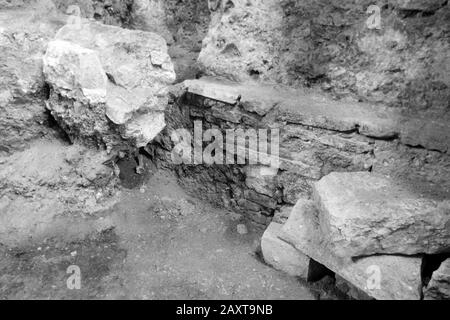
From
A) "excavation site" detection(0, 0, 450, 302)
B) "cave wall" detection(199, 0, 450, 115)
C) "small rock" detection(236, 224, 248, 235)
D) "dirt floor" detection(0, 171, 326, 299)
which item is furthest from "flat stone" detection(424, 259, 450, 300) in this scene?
"small rock" detection(236, 224, 248, 235)

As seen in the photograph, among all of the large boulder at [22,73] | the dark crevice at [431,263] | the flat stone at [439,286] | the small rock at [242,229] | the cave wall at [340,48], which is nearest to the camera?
the flat stone at [439,286]

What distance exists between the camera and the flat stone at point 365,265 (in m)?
2.34

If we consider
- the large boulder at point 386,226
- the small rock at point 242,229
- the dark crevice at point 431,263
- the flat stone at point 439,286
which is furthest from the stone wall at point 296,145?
the flat stone at point 439,286

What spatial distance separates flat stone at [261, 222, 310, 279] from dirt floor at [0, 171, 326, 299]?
0.21 ft

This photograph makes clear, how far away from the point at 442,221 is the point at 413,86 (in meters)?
1.20

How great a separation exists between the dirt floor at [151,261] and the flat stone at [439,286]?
0.78 metres

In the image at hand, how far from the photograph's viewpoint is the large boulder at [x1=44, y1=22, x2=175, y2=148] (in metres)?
3.05

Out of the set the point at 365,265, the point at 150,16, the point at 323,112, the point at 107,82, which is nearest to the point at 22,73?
the point at 107,82

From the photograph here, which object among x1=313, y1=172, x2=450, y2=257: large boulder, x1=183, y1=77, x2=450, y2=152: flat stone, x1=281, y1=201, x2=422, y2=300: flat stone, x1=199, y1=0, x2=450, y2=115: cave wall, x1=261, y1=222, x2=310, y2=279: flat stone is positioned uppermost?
x1=199, y1=0, x2=450, y2=115: cave wall

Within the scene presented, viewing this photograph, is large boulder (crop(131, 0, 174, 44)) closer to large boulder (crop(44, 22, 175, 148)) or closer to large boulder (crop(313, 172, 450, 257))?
large boulder (crop(44, 22, 175, 148))

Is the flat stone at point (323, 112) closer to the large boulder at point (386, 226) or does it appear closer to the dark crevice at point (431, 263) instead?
the large boulder at point (386, 226)

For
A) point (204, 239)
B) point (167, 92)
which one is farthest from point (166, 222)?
point (167, 92)

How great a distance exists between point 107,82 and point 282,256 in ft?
6.68

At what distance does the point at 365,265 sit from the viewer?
2.47 m
